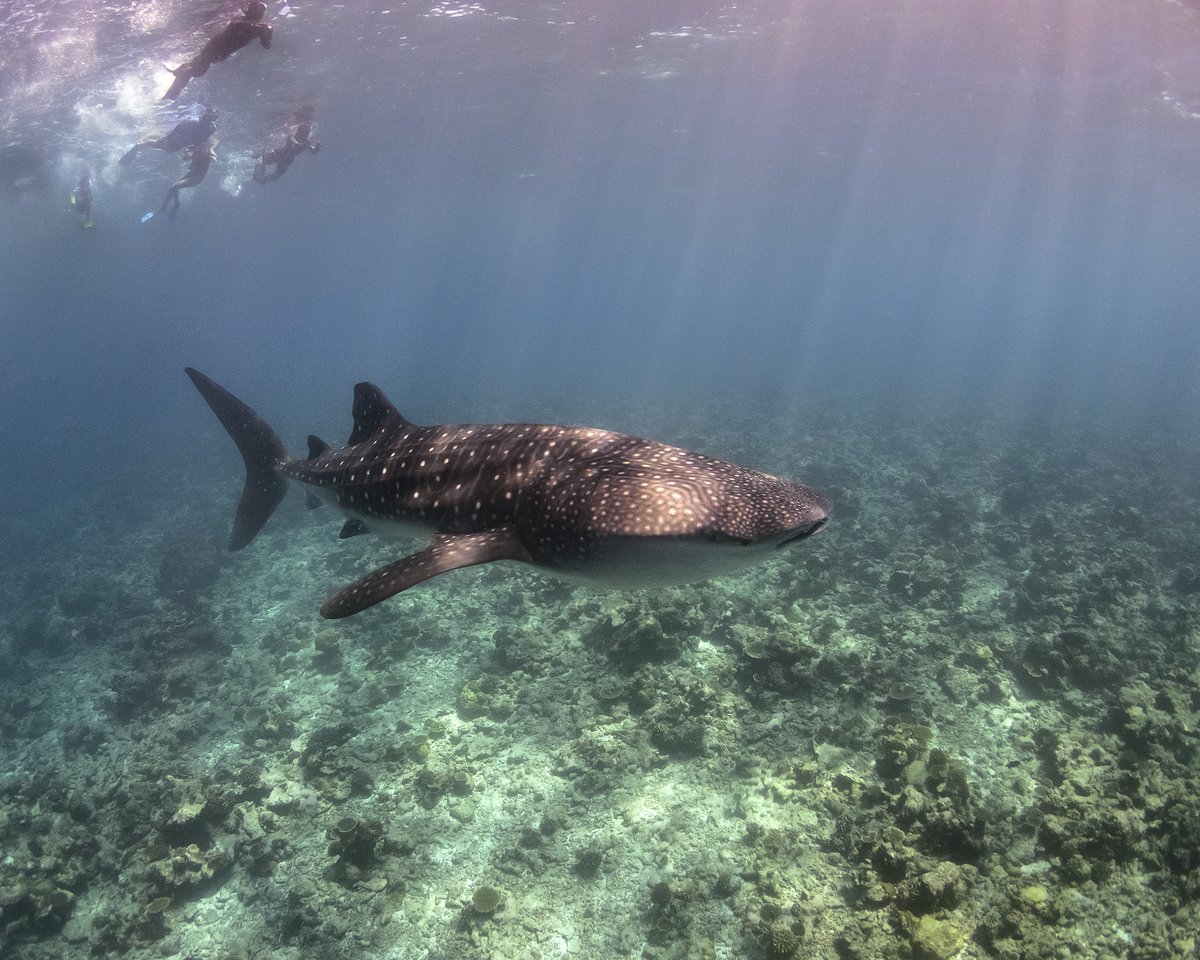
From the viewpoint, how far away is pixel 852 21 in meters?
21.5

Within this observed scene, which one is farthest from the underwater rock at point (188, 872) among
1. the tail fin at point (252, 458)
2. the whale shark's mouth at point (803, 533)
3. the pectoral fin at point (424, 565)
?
the whale shark's mouth at point (803, 533)

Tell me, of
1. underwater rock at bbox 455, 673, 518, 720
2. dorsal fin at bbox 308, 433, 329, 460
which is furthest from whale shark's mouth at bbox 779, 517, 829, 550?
underwater rock at bbox 455, 673, 518, 720

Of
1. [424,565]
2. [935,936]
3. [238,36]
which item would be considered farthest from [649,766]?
[238,36]

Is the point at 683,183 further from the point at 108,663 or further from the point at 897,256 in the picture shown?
the point at 897,256

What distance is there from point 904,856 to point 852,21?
26.7 meters

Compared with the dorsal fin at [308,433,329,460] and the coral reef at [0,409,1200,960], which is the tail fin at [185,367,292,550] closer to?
the dorsal fin at [308,433,329,460]

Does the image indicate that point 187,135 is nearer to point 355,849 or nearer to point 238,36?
point 238,36

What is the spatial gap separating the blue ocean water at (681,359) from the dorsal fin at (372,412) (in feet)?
14.7

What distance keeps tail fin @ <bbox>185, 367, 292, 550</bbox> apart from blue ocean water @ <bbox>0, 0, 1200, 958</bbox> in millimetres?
3485

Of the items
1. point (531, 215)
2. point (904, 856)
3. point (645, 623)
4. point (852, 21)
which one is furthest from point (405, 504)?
point (531, 215)

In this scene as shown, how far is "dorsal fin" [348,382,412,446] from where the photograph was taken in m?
5.99

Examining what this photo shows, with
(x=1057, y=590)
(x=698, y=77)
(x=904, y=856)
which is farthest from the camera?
(x=698, y=77)

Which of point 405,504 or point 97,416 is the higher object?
point 405,504

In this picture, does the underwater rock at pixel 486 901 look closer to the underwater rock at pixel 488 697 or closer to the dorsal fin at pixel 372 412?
the underwater rock at pixel 488 697
